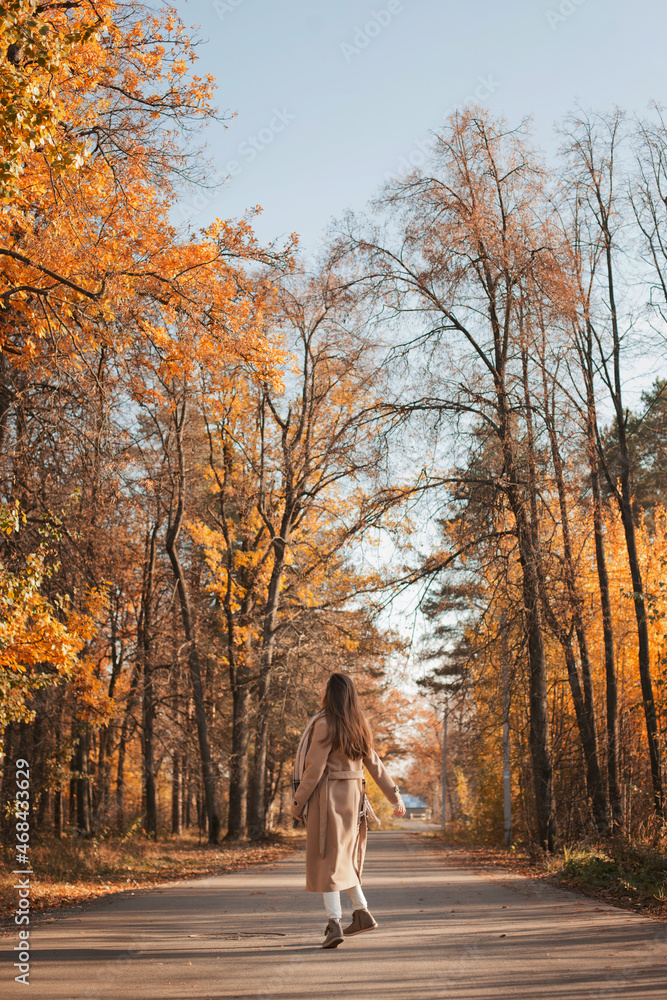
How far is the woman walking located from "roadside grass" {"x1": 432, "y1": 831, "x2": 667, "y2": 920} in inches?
152

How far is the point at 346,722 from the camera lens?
607 cm

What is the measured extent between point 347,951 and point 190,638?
1660 centimetres

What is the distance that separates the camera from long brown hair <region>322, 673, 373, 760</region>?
607 centimetres

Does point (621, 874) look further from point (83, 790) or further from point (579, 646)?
point (83, 790)

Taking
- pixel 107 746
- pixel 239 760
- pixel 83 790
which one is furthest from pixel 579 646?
pixel 107 746

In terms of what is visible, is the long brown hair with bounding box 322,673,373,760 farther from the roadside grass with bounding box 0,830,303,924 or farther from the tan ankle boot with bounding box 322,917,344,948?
the roadside grass with bounding box 0,830,303,924

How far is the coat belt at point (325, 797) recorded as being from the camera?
6.04 metres

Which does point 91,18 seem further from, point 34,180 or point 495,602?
point 495,602

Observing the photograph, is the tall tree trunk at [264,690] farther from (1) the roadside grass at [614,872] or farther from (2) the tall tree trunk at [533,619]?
(1) the roadside grass at [614,872]

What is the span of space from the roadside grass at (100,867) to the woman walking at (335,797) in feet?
11.9

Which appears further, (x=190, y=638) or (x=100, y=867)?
(x=190, y=638)

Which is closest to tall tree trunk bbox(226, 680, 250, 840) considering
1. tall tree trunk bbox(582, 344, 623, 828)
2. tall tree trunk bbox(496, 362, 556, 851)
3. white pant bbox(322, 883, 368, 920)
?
tall tree trunk bbox(496, 362, 556, 851)

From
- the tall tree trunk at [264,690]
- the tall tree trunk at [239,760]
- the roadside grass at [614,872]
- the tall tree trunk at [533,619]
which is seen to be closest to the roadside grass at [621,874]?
the roadside grass at [614,872]

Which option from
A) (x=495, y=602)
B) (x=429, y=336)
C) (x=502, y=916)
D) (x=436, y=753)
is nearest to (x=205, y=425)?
(x=429, y=336)
